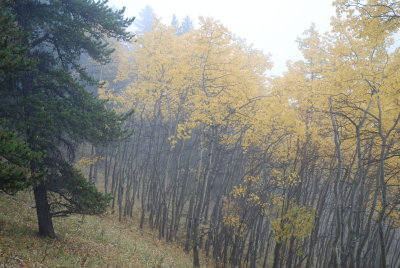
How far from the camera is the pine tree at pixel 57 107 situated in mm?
9984

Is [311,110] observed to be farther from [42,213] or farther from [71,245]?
[42,213]

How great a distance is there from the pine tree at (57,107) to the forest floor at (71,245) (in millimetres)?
1193

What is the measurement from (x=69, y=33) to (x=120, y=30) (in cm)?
206

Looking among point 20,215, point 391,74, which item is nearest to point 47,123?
point 20,215

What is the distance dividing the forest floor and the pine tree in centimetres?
119

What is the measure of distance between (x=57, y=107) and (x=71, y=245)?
17.6ft

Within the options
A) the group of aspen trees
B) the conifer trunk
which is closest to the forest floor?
the conifer trunk

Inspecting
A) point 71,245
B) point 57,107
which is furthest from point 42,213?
point 57,107

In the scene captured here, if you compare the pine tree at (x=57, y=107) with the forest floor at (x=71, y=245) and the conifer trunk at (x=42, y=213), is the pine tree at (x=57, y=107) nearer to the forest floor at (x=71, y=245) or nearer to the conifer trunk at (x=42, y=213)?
the conifer trunk at (x=42, y=213)

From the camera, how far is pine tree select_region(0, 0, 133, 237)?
998 centimetres

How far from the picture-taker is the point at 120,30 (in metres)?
12.3

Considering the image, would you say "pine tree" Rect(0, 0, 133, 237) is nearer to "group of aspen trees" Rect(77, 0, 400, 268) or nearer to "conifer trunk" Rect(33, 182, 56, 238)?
"conifer trunk" Rect(33, 182, 56, 238)

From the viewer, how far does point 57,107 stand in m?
10.6

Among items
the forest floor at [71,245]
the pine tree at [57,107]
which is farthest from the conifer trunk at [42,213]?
the forest floor at [71,245]
